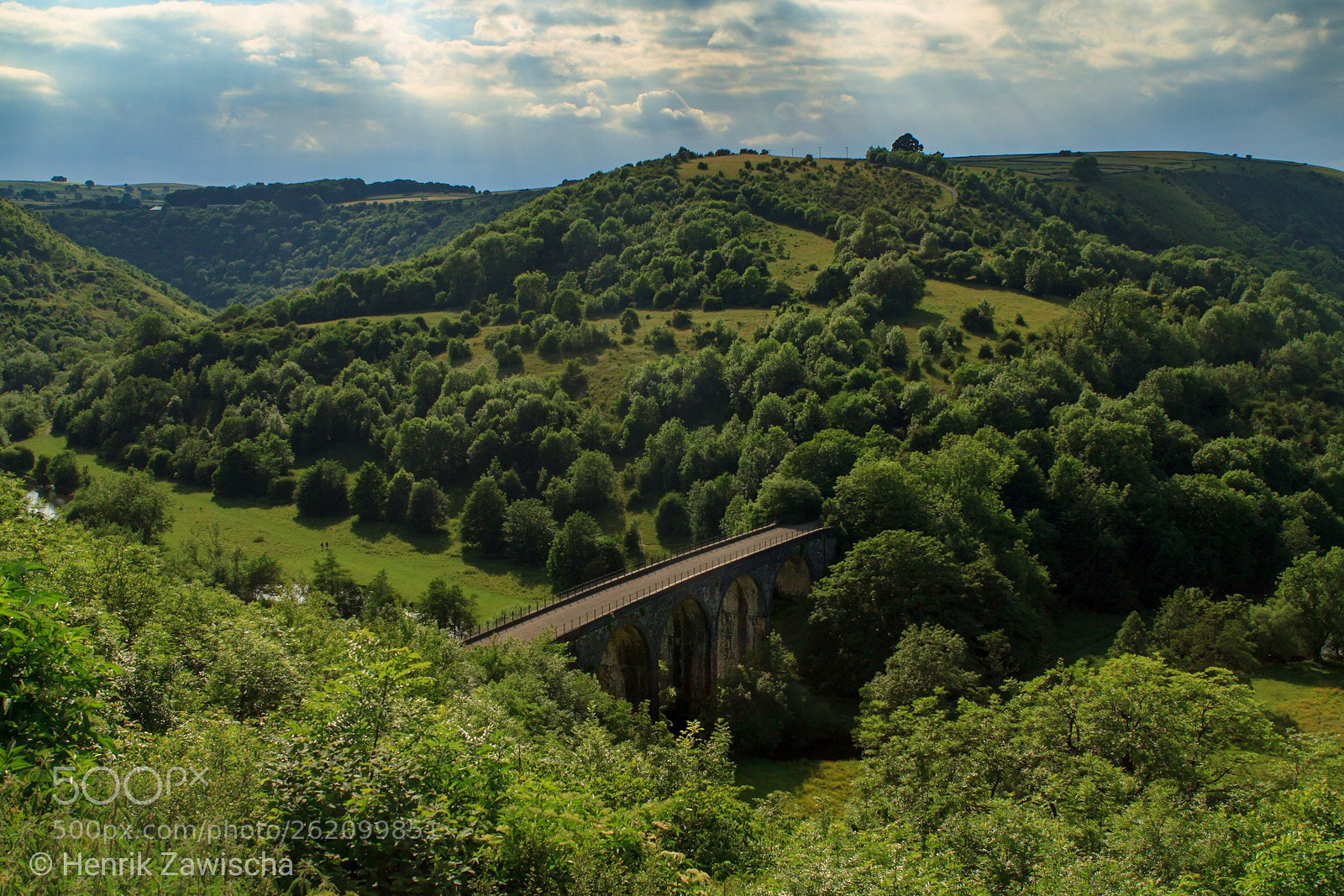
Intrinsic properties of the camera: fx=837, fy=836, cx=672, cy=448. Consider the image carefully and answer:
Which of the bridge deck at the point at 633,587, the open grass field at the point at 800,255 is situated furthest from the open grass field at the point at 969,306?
the bridge deck at the point at 633,587

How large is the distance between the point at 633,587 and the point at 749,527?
48.6 feet

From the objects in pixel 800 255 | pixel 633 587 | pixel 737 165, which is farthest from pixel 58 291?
pixel 633 587

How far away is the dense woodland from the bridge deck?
11.6 ft

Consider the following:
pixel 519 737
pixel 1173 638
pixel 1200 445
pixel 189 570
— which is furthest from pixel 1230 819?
pixel 1200 445

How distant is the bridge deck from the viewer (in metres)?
34.2

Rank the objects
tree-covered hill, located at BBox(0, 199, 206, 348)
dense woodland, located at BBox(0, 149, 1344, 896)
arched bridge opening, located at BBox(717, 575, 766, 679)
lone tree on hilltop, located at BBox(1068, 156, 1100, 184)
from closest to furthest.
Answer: dense woodland, located at BBox(0, 149, 1344, 896) < arched bridge opening, located at BBox(717, 575, 766, 679) < tree-covered hill, located at BBox(0, 199, 206, 348) < lone tree on hilltop, located at BBox(1068, 156, 1100, 184)

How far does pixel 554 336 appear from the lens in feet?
321

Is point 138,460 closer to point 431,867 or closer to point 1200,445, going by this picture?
point 431,867

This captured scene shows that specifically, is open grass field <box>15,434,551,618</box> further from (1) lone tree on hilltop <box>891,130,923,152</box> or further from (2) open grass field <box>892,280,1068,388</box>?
(1) lone tree on hilltop <box>891,130,923,152</box>

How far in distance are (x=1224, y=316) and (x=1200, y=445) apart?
24.8 m

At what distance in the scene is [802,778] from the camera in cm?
3466

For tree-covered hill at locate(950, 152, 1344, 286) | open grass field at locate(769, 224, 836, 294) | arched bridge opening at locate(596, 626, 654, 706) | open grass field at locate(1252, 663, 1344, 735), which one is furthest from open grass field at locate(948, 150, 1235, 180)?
arched bridge opening at locate(596, 626, 654, 706)

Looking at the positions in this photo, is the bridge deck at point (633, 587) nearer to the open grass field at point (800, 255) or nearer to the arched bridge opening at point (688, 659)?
the arched bridge opening at point (688, 659)

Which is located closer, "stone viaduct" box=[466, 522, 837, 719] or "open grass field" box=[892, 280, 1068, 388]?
"stone viaduct" box=[466, 522, 837, 719]
